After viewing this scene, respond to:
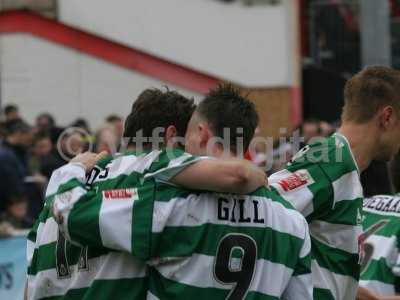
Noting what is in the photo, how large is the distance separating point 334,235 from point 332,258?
0.10 m

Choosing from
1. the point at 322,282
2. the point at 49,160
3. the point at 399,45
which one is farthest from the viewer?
the point at 399,45

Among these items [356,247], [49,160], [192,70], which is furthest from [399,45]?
[356,247]

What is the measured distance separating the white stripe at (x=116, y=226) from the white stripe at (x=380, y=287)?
206 cm

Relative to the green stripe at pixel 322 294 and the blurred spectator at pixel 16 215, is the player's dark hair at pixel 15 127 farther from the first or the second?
the green stripe at pixel 322 294

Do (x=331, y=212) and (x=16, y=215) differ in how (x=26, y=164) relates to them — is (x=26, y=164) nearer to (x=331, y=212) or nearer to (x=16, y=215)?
(x=16, y=215)

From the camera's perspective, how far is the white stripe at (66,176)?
4004 millimetres

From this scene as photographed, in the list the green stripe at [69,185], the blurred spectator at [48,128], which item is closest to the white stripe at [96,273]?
the green stripe at [69,185]

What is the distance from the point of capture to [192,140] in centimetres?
417

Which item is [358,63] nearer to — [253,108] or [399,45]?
[399,45]

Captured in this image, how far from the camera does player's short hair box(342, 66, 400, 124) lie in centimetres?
489

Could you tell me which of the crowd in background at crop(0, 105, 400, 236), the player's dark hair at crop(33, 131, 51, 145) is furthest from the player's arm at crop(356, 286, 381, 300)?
the player's dark hair at crop(33, 131, 51, 145)

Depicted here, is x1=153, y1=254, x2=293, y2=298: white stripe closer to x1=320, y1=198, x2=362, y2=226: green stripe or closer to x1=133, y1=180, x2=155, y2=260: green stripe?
x1=133, y1=180, x2=155, y2=260: green stripe

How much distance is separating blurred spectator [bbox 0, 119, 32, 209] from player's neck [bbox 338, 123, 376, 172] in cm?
601

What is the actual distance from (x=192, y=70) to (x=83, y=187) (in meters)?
15.8
